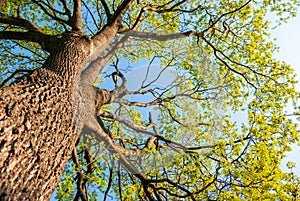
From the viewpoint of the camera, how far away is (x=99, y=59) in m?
6.28

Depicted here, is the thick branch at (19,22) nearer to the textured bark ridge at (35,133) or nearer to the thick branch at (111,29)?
the thick branch at (111,29)

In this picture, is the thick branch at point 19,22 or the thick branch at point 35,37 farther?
the thick branch at point 19,22

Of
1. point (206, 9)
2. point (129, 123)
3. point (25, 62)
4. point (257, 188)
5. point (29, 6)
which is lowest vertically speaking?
point (257, 188)

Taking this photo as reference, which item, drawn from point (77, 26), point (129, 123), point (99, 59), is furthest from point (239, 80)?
point (77, 26)

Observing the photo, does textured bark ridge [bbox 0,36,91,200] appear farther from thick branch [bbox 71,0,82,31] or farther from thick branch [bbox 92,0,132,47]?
thick branch [bbox 71,0,82,31]

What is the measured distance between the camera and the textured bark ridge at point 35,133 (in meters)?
2.10

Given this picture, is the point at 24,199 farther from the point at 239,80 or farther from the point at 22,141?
the point at 239,80

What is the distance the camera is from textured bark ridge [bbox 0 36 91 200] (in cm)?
210

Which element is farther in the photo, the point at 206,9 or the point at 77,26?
the point at 206,9

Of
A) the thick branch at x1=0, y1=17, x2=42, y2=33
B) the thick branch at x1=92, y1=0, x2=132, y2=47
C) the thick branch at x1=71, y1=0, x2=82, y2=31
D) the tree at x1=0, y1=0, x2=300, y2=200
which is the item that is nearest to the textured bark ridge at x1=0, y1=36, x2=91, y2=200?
Result: the tree at x1=0, y1=0, x2=300, y2=200

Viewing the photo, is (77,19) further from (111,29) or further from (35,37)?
(35,37)

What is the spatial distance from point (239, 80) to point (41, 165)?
8.08m

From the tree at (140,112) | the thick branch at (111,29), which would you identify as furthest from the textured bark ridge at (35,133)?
the thick branch at (111,29)

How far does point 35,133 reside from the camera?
253cm
